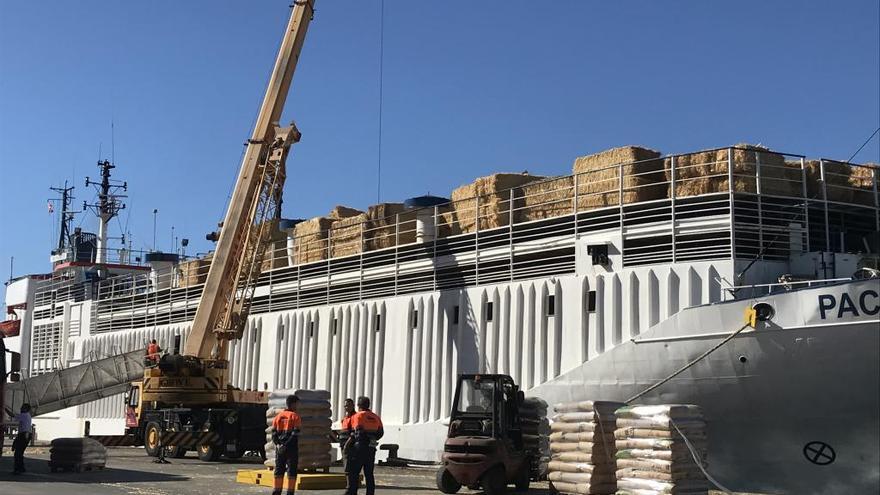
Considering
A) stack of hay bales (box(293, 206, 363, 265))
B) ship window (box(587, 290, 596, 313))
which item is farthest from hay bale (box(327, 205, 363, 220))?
ship window (box(587, 290, 596, 313))

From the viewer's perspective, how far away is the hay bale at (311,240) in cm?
2958

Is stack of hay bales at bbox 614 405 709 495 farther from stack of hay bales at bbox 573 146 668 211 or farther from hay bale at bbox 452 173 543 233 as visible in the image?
hay bale at bbox 452 173 543 233

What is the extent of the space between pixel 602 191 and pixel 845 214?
4.61 m

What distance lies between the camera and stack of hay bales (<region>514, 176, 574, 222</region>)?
2142 cm

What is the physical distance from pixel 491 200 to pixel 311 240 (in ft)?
28.1

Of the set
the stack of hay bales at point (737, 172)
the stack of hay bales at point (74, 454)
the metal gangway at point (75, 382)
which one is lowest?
the stack of hay bales at point (74, 454)

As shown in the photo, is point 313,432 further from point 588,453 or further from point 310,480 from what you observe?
point 588,453

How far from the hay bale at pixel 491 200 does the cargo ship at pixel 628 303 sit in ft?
0.16

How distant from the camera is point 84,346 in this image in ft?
135

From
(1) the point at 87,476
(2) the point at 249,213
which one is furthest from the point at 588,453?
(2) the point at 249,213

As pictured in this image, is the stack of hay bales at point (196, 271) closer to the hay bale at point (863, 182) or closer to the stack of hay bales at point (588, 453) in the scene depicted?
the stack of hay bales at point (588, 453)

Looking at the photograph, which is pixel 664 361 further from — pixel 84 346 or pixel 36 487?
pixel 84 346

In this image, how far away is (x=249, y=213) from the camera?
87.9ft

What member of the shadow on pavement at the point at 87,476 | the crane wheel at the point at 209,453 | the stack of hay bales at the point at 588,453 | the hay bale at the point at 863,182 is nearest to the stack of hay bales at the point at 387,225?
the crane wheel at the point at 209,453
